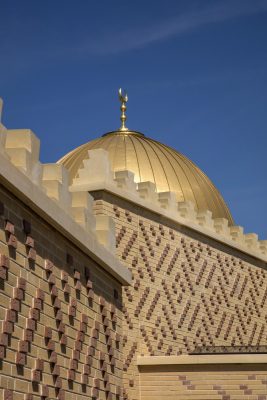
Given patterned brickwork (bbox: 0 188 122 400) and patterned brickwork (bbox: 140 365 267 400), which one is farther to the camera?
patterned brickwork (bbox: 140 365 267 400)

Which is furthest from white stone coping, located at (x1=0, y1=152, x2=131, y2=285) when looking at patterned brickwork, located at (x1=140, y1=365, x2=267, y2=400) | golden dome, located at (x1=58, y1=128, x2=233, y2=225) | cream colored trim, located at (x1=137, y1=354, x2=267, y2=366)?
golden dome, located at (x1=58, y1=128, x2=233, y2=225)

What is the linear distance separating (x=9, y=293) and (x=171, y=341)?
986 cm

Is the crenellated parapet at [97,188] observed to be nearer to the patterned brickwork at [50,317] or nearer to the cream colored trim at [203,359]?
the patterned brickwork at [50,317]

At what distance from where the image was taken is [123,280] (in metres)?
12.4

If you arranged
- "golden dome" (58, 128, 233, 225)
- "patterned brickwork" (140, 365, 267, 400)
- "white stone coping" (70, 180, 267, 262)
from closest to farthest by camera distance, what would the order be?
"patterned brickwork" (140, 365, 267, 400) → "white stone coping" (70, 180, 267, 262) → "golden dome" (58, 128, 233, 225)

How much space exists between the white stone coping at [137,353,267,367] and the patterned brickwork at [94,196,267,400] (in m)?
0.30

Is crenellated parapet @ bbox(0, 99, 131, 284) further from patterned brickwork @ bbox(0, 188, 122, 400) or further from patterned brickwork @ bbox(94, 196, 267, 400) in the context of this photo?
patterned brickwork @ bbox(94, 196, 267, 400)

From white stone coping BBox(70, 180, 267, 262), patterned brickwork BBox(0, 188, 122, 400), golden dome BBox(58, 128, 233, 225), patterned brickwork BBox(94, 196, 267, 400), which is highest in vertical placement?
golden dome BBox(58, 128, 233, 225)

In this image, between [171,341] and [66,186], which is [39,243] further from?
[171,341]

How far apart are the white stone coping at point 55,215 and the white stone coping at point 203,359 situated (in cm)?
381

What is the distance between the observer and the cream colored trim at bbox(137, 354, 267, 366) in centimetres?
1524

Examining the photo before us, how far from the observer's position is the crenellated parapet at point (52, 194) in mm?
8297

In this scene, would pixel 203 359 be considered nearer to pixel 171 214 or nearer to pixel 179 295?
pixel 179 295

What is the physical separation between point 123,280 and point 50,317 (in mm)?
3370
